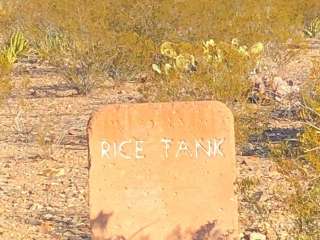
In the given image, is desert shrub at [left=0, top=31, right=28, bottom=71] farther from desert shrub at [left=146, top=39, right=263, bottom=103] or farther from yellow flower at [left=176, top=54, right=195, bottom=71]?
desert shrub at [left=146, top=39, right=263, bottom=103]

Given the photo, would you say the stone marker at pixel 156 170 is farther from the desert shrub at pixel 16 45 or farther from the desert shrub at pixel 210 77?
the desert shrub at pixel 16 45

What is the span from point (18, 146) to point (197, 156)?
639 centimetres

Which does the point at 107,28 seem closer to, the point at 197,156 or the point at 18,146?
the point at 18,146

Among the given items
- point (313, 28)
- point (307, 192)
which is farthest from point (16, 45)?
point (307, 192)

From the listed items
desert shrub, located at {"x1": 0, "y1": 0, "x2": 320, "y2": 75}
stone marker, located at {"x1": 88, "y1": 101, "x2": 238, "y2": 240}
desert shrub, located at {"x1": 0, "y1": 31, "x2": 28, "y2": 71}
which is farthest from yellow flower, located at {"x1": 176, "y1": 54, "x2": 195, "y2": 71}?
desert shrub, located at {"x1": 0, "y1": 31, "x2": 28, "y2": 71}

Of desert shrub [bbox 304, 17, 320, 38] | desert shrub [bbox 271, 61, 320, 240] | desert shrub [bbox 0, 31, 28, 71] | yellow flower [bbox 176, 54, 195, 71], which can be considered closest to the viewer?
desert shrub [bbox 271, 61, 320, 240]

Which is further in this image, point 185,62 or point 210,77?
point 185,62

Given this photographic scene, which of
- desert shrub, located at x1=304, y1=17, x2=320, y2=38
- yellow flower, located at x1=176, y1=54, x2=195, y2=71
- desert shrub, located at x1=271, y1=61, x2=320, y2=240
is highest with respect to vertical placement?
desert shrub, located at x1=304, y1=17, x2=320, y2=38

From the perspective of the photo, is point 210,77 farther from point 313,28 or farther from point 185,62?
point 313,28

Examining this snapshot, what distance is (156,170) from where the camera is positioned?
211 inches

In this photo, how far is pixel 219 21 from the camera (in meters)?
16.5

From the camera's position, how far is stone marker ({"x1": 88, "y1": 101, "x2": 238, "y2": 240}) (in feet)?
17.6

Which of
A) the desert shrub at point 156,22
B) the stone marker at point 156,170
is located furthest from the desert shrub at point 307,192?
the desert shrub at point 156,22

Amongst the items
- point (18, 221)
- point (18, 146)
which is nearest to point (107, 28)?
point (18, 146)
